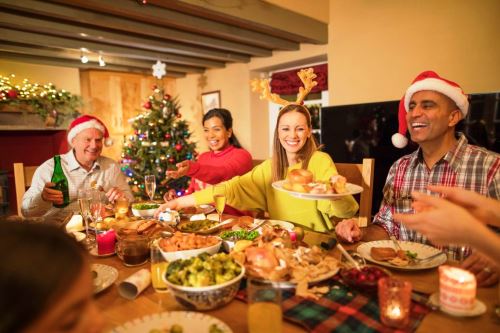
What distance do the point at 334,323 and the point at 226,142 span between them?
7.93ft

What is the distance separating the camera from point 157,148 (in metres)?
4.98

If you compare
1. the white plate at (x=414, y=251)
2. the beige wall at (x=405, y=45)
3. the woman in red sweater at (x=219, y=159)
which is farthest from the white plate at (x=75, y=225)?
the beige wall at (x=405, y=45)

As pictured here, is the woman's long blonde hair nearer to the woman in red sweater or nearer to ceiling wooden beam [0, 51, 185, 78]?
the woman in red sweater

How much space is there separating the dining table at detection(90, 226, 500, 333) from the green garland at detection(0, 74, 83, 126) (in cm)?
555

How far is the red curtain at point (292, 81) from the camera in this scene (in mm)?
4980

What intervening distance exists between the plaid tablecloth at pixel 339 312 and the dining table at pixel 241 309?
2 centimetres

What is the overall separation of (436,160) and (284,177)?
2.89 feet

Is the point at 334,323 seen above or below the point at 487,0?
below

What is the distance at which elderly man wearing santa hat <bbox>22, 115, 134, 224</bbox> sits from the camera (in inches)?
88.0

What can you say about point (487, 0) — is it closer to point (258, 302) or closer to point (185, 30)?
point (185, 30)

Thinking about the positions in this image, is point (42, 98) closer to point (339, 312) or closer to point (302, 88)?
point (302, 88)

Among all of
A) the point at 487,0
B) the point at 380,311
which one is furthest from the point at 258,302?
the point at 487,0

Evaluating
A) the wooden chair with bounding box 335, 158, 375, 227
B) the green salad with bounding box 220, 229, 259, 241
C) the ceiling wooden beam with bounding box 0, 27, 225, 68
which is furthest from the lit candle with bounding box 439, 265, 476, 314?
the ceiling wooden beam with bounding box 0, 27, 225, 68

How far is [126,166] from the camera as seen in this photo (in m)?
5.05
